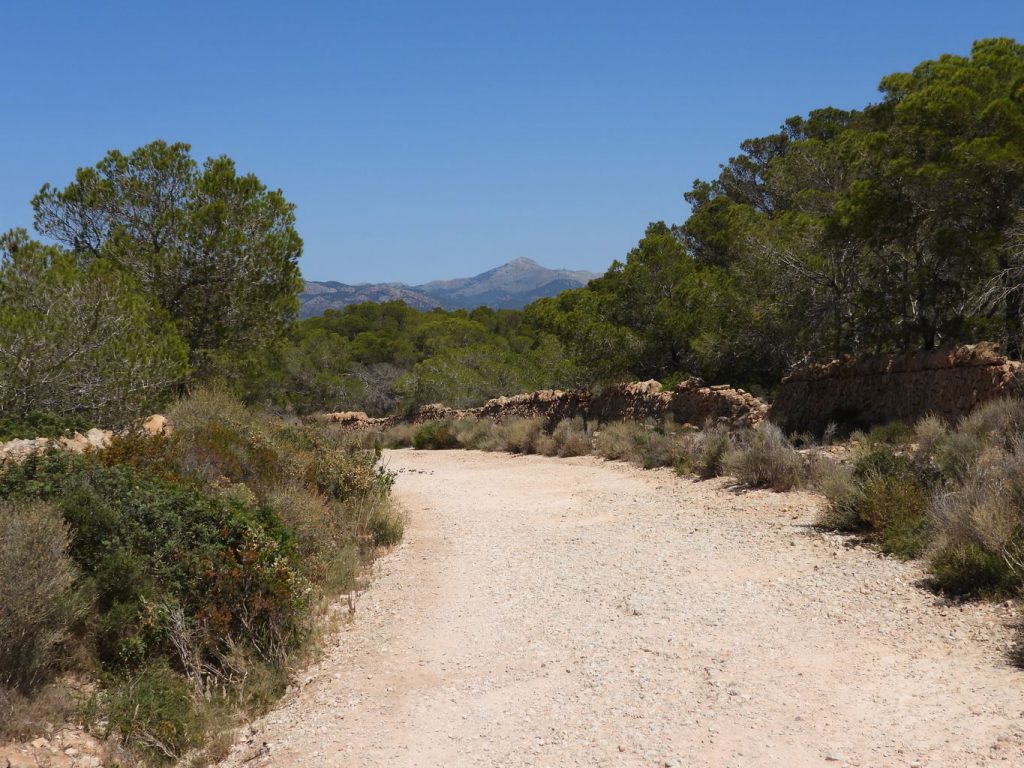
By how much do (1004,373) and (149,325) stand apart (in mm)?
13004

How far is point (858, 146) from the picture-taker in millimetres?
17062

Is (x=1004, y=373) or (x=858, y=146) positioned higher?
(x=858, y=146)

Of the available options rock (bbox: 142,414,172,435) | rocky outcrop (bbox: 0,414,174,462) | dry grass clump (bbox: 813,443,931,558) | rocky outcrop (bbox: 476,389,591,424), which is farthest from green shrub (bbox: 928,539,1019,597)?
rocky outcrop (bbox: 476,389,591,424)

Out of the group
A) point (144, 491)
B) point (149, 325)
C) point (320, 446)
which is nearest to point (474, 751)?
point (144, 491)

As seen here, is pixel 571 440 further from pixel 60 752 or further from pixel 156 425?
pixel 60 752

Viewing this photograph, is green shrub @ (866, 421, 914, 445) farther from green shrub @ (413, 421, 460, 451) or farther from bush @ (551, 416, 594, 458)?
green shrub @ (413, 421, 460, 451)

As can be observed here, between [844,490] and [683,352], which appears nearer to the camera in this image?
[844,490]

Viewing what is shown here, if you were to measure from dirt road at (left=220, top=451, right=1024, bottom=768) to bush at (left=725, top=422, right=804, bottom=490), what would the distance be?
6.03 feet

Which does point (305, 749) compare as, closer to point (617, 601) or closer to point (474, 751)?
point (474, 751)

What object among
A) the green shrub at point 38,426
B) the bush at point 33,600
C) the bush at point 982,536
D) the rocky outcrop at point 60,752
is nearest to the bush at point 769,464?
the bush at point 982,536

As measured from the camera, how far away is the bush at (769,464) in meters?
12.0

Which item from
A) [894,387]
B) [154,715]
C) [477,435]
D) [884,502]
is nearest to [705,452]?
[894,387]

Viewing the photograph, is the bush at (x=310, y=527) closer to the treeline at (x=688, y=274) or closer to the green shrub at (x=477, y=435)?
the treeline at (x=688, y=274)

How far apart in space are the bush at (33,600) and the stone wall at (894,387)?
39.4 feet
